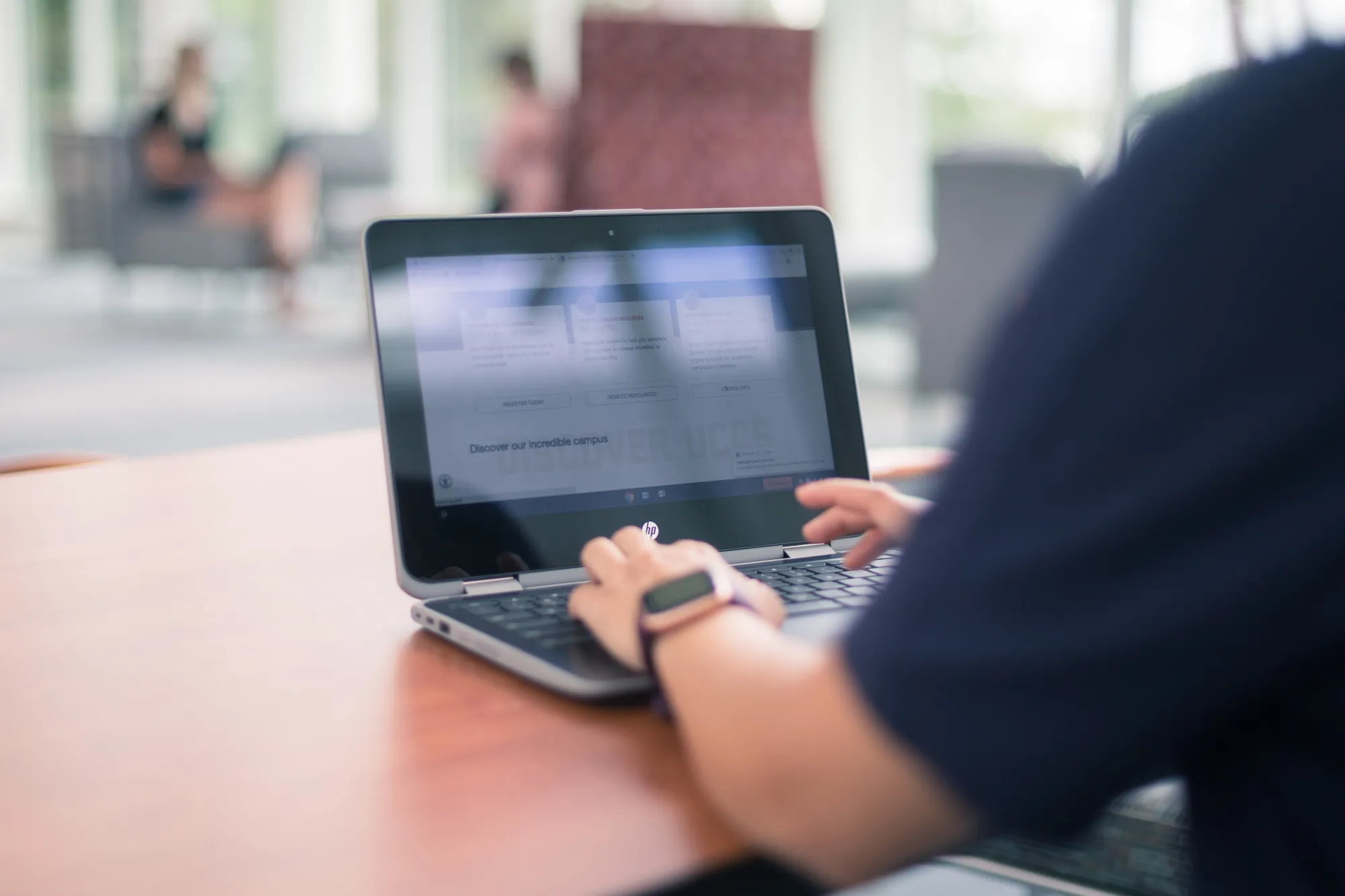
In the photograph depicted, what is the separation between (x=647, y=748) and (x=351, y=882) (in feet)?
0.56

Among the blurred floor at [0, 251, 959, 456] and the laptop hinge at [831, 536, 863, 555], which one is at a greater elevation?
the blurred floor at [0, 251, 959, 456]

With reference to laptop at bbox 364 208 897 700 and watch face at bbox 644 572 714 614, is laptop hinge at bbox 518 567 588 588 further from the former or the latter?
watch face at bbox 644 572 714 614

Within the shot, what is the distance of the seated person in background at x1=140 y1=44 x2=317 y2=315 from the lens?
25.8 feet

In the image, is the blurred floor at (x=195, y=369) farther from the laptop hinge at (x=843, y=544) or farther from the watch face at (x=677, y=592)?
the watch face at (x=677, y=592)

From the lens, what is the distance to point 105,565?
931 mm

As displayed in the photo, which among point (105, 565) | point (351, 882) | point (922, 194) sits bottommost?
point (351, 882)

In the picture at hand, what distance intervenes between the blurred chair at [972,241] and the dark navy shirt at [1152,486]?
343cm

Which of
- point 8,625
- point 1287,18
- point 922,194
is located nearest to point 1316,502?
point 1287,18

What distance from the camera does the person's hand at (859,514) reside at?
2.84 feet

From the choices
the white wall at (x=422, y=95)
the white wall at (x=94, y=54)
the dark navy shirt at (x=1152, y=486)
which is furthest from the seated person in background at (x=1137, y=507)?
the white wall at (x=94, y=54)

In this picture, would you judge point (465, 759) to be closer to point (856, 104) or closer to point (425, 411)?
point (425, 411)

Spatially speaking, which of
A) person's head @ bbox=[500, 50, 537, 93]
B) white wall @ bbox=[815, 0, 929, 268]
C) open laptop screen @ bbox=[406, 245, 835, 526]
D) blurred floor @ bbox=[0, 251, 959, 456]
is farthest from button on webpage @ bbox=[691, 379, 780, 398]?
person's head @ bbox=[500, 50, 537, 93]

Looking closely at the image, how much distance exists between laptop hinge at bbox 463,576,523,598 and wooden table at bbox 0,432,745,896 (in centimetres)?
4

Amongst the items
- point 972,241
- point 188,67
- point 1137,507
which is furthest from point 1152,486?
point 188,67
